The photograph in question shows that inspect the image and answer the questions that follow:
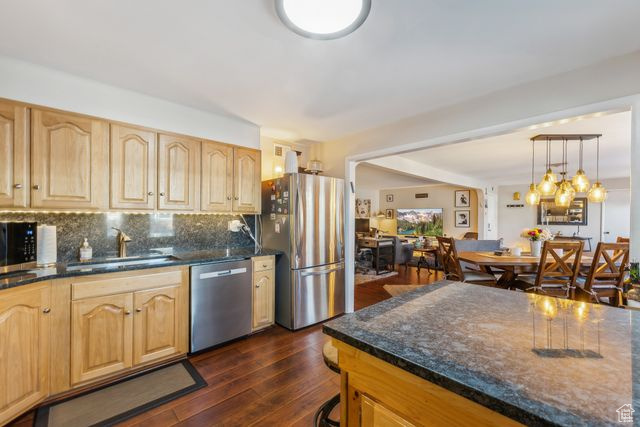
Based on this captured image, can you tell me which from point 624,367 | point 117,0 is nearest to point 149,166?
point 117,0

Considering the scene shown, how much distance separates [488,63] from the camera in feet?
6.34

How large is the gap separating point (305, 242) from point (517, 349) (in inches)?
94.2

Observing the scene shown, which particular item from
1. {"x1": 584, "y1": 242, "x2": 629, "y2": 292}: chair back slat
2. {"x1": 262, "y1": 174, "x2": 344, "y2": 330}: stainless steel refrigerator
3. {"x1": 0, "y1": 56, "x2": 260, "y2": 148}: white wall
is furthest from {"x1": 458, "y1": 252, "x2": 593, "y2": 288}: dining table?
{"x1": 0, "y1": 56, "x2": 260, "y2": 148}: white wall

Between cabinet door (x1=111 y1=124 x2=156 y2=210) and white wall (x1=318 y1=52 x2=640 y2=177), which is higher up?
white wall (x1=318 y1=52 x2=640 y2=177)

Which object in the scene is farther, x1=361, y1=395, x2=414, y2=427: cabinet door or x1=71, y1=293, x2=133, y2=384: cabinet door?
x1=71, y1=293, x2=133, y2=384: cabinet door

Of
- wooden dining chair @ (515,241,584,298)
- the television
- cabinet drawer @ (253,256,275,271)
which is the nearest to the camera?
wooden dining chair @ (515,241,584,298)

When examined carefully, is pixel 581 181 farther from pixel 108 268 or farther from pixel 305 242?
pixel 108 268

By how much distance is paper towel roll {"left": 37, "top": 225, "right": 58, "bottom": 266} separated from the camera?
203 cm

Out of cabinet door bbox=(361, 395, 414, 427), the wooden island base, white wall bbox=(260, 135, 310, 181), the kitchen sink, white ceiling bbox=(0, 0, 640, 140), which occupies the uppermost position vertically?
white ceiling bbox=(0, 0, 640, 140)

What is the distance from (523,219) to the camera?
752 cm

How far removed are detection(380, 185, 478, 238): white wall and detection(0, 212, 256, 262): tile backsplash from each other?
6.72 metres

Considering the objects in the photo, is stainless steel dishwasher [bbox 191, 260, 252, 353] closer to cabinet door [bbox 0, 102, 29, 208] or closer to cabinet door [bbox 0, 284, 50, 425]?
cabinet door [bbox 0, 284, 50, 425]

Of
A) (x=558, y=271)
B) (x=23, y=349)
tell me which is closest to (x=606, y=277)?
(x=558, y=271)

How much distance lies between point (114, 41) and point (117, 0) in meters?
0.41
